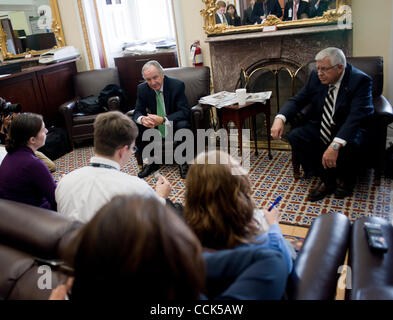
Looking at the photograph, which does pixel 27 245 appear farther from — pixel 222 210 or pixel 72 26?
pixel 72 26

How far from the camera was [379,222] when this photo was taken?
1.43 metres

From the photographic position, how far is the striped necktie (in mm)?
2836

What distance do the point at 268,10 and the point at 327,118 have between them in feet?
4.66

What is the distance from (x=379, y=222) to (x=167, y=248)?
3.54 ft

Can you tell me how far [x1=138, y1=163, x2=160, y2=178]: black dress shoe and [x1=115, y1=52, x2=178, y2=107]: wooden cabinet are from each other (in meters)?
1.63

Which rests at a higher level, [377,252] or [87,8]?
[87,8]

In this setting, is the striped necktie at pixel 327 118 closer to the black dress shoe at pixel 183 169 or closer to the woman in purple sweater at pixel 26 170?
the black dress shoe at pixel 183 169

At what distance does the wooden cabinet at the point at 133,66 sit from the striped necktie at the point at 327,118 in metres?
2.44

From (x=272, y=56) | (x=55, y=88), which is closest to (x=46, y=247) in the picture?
(x=272, y=56)

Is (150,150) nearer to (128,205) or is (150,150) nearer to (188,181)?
(188,181)

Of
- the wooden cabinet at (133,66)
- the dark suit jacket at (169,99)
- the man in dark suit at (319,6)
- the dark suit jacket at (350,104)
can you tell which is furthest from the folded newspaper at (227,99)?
the wooden cabinet at (133,66)

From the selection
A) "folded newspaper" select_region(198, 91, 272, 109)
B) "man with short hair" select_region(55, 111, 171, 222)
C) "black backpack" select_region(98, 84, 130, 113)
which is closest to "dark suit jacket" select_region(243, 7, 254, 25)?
"folded newspaper" select_region(198, 91, 272, 109)

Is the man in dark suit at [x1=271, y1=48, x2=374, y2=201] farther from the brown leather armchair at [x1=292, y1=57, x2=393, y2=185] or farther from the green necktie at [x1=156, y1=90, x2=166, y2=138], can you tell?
the green necktie at [x1=156, y1=90, x2=166, y2=138]
